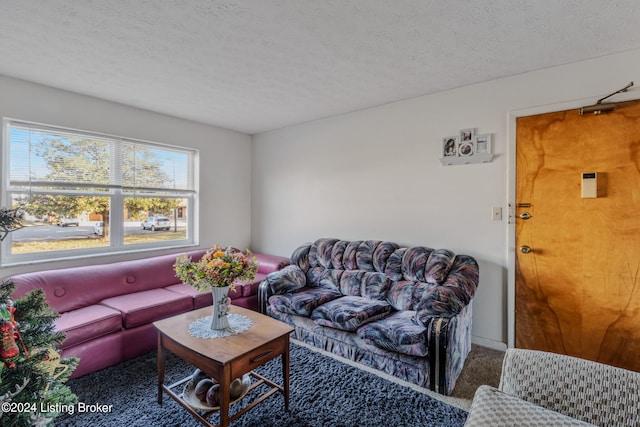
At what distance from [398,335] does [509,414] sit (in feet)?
3.87

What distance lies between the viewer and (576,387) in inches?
45.4

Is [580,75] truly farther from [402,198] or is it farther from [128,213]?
[128,213]

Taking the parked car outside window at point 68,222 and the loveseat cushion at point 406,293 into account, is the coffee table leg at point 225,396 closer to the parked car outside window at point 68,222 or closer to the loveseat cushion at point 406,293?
the loveseat cushion at point 406,293

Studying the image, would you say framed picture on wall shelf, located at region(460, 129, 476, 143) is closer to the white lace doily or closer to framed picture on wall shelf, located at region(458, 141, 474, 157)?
framed picture on wall shelf, located at region(458, 141, 474, 157)

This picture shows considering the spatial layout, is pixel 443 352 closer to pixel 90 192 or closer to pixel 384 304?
pixel 384 304

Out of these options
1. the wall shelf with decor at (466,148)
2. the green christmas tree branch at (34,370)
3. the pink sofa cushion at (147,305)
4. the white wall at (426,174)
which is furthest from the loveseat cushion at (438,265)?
the green christmas tree branch at (34,370)

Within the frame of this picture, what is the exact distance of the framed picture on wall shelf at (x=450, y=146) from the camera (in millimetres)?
2924

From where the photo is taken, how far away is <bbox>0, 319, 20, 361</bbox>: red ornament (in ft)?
3.26

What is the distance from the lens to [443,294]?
2.31 m

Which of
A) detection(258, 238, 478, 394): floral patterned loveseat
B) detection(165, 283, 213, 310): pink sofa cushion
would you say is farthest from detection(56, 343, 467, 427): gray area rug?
detection(165, 283, 213, 310): pink sofa cushion

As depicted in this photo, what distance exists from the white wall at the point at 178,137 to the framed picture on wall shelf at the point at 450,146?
2.93 metres

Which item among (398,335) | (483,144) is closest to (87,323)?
(398,335)

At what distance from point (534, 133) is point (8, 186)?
15.1 feet

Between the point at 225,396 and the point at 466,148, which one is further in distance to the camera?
the point at 466,148
